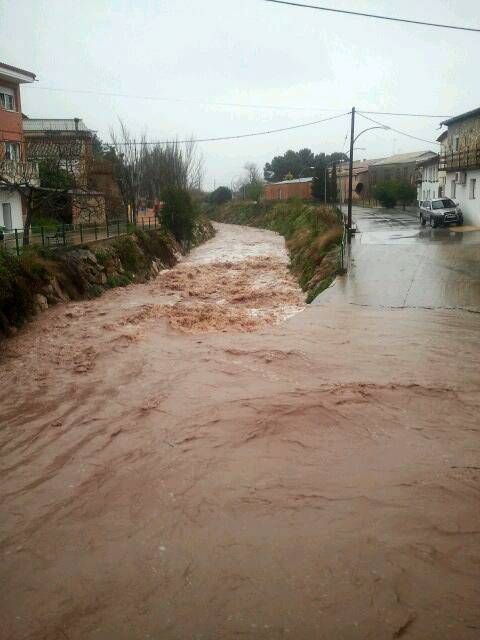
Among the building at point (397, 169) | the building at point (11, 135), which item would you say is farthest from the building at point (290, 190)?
the building at point (11, 135)

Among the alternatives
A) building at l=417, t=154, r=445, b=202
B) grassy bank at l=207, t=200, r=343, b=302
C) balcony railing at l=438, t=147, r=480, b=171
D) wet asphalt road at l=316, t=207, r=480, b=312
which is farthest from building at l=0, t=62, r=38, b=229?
building at l=417, t=154, r=445, b=202

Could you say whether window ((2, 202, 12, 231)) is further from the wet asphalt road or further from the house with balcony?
the wet asphalt road

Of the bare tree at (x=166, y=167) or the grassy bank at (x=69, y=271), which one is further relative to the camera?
the bare tree at (x=166, y=167)

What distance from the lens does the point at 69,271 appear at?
776 inches

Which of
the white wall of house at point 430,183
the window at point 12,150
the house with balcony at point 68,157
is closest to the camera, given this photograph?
the window at point 12,150

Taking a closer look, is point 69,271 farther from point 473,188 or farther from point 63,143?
point 473,188

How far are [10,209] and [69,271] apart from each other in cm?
1004

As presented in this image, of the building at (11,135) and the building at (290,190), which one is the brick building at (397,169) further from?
the building at (11,135)

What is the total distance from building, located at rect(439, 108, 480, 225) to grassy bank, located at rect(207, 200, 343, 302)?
789 centimetres

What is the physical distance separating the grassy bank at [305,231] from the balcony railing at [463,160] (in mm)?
8008

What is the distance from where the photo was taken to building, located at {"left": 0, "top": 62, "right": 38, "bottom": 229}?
86.6ft

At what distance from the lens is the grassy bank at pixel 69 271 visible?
15523 mm

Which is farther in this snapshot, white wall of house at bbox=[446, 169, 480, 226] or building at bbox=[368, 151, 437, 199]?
building at bbox=[368, 151, 437, 199]

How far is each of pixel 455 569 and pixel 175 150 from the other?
50.4 metres
